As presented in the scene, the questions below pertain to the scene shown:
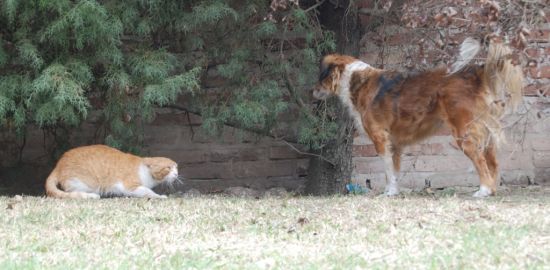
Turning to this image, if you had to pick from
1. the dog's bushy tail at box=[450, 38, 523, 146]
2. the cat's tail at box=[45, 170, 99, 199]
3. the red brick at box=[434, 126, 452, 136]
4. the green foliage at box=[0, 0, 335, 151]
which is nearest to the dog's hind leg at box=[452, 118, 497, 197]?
the dog's bushy tail at box=[450, 38, 523, 146]

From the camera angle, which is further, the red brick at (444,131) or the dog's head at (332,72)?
the dog's head at (332,72)

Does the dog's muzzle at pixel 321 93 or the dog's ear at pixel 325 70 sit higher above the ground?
the dog's ear at pixel 325 70

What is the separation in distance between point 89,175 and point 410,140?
10.8 ft

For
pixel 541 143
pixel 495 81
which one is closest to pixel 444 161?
pixel 541 143

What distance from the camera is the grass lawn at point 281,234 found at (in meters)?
4.72

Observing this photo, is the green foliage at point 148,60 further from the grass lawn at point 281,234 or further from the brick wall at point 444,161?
the grass lawn at point 281,234

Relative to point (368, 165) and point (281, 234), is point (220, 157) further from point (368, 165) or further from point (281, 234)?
point (281, 234)

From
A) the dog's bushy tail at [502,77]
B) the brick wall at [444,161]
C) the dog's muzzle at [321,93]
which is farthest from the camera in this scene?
the brick wall at [444,161]

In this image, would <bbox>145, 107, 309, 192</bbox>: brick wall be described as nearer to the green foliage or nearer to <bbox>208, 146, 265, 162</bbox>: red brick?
<bbox>208, 146, 265, 162</bbox>: red brick

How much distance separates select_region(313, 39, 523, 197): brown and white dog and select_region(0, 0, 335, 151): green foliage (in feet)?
1.91

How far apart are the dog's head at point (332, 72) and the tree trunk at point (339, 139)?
683 mm

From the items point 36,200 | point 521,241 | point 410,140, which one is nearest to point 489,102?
point 410,140

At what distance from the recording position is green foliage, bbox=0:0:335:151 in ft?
26.0

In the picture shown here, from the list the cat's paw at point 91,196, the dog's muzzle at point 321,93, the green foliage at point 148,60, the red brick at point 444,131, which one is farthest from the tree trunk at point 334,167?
the cat's paw at point 91,196
